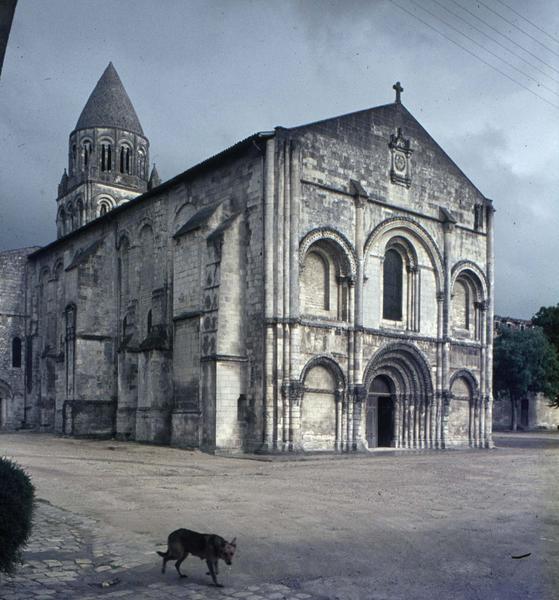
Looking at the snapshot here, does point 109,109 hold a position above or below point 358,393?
above

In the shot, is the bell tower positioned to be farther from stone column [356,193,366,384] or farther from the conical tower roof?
stone column [356,193,366,384]

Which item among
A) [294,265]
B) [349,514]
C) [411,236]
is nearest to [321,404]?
[294,265]

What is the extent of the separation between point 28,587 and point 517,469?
16381 millimetres

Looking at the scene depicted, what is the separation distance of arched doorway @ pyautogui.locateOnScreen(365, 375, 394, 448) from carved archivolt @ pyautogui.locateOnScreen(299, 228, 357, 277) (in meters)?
4.99

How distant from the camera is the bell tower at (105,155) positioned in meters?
49.0

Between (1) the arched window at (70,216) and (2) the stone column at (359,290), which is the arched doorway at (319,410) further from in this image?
(1) the arched window at (70,216)

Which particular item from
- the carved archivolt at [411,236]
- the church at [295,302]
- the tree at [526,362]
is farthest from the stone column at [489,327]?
the tree at [526,362]

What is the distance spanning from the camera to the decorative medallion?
27875mm

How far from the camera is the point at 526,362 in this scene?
5138 cm

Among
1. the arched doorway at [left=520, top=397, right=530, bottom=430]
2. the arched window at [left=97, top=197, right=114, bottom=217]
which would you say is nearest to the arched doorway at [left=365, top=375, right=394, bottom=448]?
the arched window at [left=97, top=197, right=114, bottom=217]

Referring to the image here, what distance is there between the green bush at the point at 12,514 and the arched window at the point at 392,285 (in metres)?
22.0

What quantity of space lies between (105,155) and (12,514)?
4598 centimetres

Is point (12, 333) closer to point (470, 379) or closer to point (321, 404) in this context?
point (321, 404)

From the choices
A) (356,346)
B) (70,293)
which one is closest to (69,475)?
(356,346)
